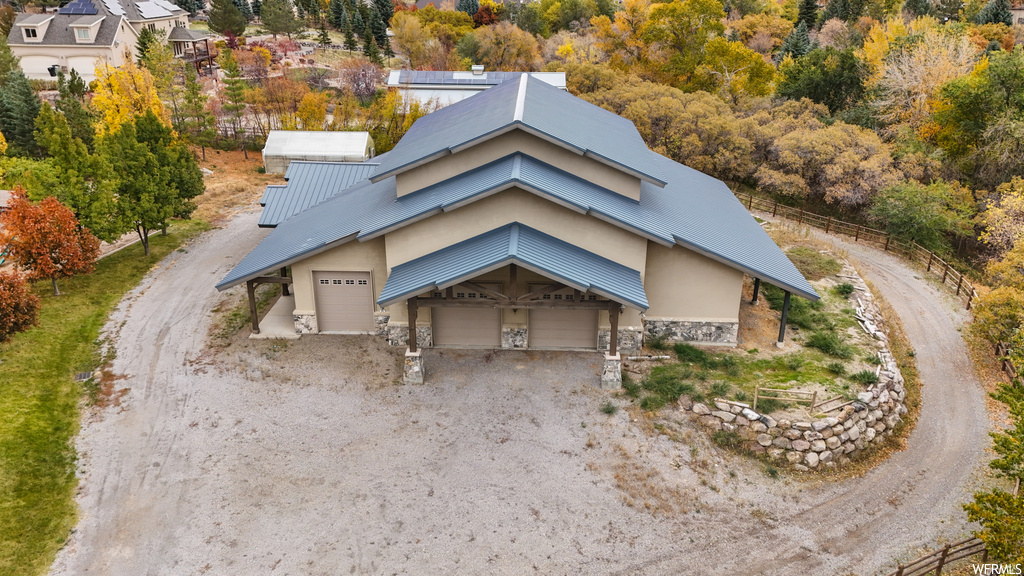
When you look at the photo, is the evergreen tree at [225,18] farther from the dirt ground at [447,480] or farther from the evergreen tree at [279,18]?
the dirt ground at [447,480]

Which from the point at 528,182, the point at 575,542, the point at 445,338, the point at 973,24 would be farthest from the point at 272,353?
the point at 973,24

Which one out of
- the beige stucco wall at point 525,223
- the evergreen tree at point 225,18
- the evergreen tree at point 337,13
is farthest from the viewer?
the evergreen tree at point 337,13

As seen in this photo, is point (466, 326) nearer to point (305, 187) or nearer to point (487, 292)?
point (487, 292)

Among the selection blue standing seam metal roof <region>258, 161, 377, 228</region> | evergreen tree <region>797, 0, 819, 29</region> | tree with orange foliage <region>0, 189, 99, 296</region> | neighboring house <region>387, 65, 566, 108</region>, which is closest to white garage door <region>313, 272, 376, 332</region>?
blue standing seam metal roof <region>258, 161, 377, 228</region>

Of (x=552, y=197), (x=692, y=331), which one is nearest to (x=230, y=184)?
(x=552, y=197)

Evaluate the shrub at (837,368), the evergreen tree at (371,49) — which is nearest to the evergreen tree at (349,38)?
the evergreen tree at (371,49)

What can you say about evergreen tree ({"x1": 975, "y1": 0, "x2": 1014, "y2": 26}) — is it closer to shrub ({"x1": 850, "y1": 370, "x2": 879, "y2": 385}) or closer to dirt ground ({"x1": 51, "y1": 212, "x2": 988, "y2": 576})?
dirt ground ({"x1": 51, "y1": 212, "x2": 988, "y2": 576})
